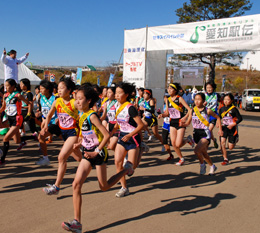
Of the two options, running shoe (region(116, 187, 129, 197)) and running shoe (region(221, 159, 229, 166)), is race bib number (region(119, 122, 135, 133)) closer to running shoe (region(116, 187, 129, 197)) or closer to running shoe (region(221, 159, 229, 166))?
running shoe (region(116, 187, 129, 197))

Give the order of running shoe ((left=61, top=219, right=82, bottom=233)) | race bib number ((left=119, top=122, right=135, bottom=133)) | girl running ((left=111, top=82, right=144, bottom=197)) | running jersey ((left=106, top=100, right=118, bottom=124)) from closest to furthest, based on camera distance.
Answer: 1. running shoe ((left=61, top=219, right=82, bottom=233))
2. girl running ((left=111, top=82, right=144, bottom=197))
3. race bib number ((left=119, top=122, right=135, bottom=133))
4. running jersey ((left=106, top=100, right=118, bottom=124))

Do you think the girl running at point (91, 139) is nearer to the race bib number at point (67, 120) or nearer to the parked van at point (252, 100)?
the race bib number at point (67, 120)

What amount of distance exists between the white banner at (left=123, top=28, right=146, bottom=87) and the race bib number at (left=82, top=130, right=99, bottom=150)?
12900 mm

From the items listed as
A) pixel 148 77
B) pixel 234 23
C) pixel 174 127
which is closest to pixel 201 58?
pixel 148 77

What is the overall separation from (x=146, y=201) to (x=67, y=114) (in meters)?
1.96

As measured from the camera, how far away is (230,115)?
24.1 ft

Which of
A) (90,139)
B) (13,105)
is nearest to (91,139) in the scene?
(90,139)

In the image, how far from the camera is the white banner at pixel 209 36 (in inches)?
479

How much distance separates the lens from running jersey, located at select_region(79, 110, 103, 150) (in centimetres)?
369

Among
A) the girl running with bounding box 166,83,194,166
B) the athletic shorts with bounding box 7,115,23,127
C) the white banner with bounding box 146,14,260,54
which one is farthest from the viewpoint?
the white banner with bounding box 146,14,260,54

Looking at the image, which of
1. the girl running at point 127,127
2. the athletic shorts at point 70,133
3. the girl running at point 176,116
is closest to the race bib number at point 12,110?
the athletic shorts at point 70,133

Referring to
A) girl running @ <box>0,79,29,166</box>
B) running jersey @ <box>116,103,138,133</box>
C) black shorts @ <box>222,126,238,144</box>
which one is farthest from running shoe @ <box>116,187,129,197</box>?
black shorts @ <box>222,126,238,144</box>

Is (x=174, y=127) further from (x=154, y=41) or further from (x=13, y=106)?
(x=154, y=41)

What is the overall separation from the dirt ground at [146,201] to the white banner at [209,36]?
23.5 ft
